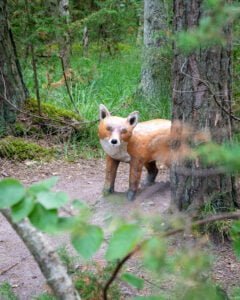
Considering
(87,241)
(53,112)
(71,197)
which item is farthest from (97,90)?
(87,241)

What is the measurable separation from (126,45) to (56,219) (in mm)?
12118

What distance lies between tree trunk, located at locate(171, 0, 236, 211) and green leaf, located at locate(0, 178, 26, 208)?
2572 millimetres

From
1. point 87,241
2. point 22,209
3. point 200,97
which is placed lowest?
point 200,97

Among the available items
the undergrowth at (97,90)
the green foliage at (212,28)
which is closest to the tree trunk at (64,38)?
the undergrowth at (97,90)

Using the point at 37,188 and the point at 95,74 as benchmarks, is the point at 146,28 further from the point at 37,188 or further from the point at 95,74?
the point at 37,188

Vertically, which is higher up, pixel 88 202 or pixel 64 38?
pixel 64 38

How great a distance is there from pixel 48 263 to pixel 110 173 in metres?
3.21

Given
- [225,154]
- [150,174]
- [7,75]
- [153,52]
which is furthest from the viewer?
[153,52]

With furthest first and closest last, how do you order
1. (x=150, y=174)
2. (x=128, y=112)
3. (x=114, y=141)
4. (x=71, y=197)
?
1. (x=128, y=112)
2. (x=150, y=174)
3. (x=114, y=141)
4. (x=71, y=197)

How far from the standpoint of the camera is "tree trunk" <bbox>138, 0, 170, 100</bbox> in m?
7.90

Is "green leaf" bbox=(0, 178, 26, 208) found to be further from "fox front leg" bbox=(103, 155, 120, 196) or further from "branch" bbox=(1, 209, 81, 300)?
"fox front leg" bbox=(103, 155, 120, 196)

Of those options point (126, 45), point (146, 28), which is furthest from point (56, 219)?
point (126, 45)

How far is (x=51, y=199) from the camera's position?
141cm

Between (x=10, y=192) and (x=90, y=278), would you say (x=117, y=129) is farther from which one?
(x=10, y=192)
